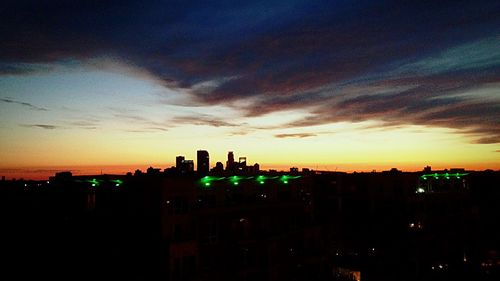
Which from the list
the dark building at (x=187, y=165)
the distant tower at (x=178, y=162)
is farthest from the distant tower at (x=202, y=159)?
the distant tower at (x=178, y=162)

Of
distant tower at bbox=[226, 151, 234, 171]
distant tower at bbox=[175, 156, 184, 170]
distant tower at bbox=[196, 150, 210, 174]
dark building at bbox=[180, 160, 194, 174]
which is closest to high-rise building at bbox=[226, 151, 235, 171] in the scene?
distant tower at bbox=[226, 151, 234, 171]

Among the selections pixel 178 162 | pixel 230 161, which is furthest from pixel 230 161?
pixel 178 162

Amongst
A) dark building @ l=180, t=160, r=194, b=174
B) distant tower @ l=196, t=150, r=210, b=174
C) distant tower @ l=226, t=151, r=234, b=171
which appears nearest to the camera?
distant tower @ l=196, t=150, r=210, b=174

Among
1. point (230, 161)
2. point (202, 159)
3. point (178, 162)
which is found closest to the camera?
point (202, 159)

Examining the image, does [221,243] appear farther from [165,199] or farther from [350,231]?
[350,231]

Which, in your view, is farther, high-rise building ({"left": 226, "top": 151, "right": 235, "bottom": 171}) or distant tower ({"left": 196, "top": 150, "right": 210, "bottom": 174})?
high-rise building ({"left": 226, "top": 151, "right": 235, "bottom": 171})

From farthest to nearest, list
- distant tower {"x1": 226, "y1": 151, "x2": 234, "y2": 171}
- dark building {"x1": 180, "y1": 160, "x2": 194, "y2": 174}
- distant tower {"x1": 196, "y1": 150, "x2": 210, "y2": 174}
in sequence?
distant tower {"x1": 226, "y1": 151, "x2": 234, "y2": 171} < dark building {"x1": 180, "y1": 160, "x2": 194, "y2": 174} < distant tower {"x1": 196, "y1": 150, "x2": 210, "y2": 174}

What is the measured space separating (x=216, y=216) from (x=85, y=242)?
37.4 ft

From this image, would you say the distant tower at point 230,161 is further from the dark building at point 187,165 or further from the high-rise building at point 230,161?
the dark building at point 187,165

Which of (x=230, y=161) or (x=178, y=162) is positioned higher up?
(x=230, y=161)

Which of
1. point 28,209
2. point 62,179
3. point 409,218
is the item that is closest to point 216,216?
point 62,179

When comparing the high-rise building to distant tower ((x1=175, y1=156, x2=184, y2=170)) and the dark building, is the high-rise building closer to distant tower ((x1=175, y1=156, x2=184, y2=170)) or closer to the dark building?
the dark building

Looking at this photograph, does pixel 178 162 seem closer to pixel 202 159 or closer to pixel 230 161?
pixel 202 159

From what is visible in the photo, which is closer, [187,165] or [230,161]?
[187,165]
